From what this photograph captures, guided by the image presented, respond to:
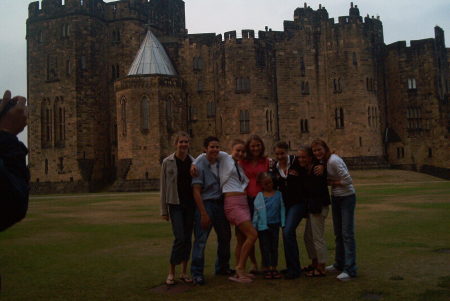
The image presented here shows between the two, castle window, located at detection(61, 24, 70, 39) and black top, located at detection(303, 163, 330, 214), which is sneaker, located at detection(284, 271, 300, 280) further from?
castle window, located at detection(61, 24, 70, 39)

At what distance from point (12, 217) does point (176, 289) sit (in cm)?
513

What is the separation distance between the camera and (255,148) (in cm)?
957

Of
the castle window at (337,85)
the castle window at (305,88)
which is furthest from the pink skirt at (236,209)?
the castle window at (305,88)

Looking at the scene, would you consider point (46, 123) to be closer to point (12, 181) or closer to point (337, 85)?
point (337, 85)

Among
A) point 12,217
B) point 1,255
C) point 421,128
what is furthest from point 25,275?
point 421,128

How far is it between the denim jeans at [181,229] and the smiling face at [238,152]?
1.20 m

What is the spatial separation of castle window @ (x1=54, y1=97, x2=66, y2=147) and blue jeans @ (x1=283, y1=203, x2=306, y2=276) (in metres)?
44.5

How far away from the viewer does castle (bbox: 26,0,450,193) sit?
49844 mm

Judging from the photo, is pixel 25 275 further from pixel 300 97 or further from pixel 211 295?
pixel 300 97

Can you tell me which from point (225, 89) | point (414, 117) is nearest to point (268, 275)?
point (225, 89)

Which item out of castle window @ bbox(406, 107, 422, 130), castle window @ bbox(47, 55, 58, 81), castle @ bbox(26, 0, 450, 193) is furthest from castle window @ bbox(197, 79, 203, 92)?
castle window @ bbox(406, 107, 422, 130)

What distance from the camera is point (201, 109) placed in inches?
2095

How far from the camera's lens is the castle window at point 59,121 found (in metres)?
50.7

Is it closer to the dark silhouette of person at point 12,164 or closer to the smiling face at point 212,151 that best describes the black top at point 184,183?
the smiling face at point 212,151
